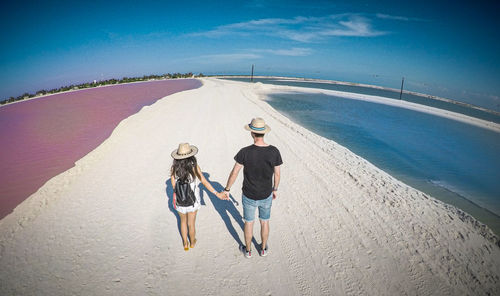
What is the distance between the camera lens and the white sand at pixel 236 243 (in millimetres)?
2996

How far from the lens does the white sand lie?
2996mm

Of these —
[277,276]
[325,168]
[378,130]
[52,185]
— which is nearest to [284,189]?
[325,168]

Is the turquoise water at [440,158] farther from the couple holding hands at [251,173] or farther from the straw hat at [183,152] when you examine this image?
the straw hat at [183,152]

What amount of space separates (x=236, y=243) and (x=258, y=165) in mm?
→ 1808

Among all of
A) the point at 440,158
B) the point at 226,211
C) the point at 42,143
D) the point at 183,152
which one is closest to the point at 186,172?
the point at 183,152

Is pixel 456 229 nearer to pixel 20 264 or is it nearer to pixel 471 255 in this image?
pixel 471 255

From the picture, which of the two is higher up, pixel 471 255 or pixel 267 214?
pixel 267 214

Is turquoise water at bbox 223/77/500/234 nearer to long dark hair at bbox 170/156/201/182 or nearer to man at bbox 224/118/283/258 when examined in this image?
man at bbox 224/118/283/258

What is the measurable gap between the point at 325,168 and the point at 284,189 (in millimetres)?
2224

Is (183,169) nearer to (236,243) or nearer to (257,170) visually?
(257,170)

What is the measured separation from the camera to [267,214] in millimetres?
3207

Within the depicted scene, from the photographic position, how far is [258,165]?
2.92 metres

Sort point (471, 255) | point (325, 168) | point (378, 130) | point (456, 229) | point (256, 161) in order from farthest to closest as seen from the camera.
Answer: point (378, 130) < point (325, 168) < point (456, 229) < point (471, 255) < point (256, 161)

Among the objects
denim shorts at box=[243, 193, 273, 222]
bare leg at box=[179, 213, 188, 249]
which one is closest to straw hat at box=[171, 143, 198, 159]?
bare leg at box=[179, 213, 188, 249]
